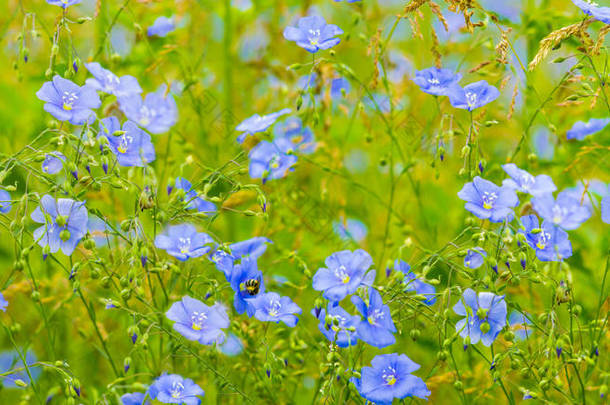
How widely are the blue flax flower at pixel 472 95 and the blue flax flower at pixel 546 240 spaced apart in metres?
0.38

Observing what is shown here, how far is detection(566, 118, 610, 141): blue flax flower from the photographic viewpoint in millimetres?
2754

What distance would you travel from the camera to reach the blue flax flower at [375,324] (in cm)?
200

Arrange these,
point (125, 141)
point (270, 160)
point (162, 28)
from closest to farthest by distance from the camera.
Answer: point (125, 141) < point (270, 160) < point (162, 28)

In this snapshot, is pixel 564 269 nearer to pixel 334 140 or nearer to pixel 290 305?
pixel 290 305

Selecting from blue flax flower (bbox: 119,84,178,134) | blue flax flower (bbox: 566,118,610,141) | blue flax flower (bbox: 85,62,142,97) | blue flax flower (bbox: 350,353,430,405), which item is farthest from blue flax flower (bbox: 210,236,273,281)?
blue flax flower (bbox: 566,118,610,141)

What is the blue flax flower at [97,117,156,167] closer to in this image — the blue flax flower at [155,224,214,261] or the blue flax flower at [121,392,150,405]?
the blue flax flower at [155,224,214,261]

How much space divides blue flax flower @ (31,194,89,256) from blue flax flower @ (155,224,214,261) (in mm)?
230

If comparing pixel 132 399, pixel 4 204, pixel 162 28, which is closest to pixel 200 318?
pixel 132 399

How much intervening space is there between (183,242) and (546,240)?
1.11 meters

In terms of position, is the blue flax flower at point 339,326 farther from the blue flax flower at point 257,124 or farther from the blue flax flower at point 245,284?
the blue flax flower at point 257,124

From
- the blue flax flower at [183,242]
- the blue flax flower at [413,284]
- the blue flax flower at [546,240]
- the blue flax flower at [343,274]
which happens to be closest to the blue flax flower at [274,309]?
the blue flax flower at [343,274]

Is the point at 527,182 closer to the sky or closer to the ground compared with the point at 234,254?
closer to the sky

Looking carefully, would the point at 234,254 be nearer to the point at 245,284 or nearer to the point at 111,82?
the point at 245,284

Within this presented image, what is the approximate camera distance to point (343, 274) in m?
2.17
